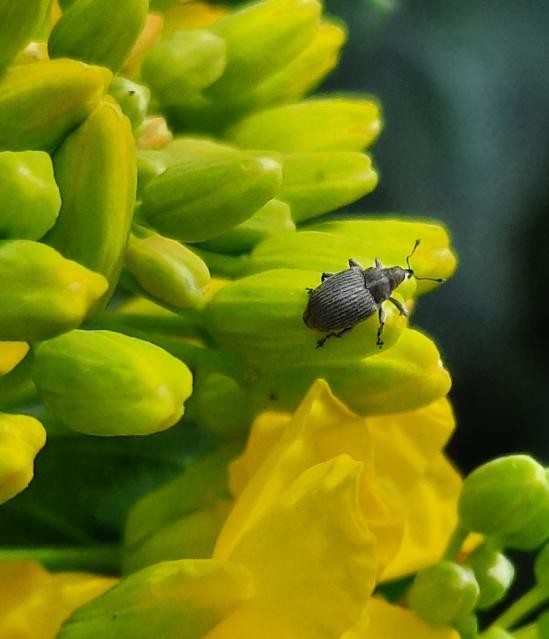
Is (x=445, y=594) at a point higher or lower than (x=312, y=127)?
lower

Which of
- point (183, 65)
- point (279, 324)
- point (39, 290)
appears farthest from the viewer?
point (183, 65)

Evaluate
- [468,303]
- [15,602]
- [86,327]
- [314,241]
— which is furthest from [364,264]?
[468,303]

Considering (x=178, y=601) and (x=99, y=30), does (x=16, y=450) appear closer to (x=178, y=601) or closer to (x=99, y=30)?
(x=178, y=601)

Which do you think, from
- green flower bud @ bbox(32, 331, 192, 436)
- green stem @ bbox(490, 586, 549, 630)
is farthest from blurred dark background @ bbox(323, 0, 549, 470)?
green flower bud @ bbox(32, 331, 192, 436)

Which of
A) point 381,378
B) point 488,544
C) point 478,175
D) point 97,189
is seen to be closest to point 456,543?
point 488,544

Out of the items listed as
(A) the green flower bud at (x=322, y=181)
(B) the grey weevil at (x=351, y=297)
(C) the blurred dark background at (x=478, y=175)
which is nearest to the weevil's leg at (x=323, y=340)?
(B) the grey weevil at (x=351, y=297)

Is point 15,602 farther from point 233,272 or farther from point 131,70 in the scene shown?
point 131,70

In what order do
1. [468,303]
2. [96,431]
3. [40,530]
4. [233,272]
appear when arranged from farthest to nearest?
[468,303] < [40,530] < [233,272] < [96,431]
